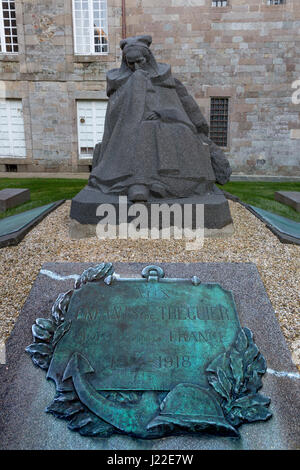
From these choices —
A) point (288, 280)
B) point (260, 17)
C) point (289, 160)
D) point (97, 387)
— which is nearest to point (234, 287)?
point (288, 280)

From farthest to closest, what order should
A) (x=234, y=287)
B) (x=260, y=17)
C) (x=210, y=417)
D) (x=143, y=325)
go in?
(x=260, y=17) → (x=234, y=287) → (x=143, y=325) → (x=210, y=417)

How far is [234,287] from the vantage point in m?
2.39

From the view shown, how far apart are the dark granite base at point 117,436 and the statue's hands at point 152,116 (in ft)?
6.87

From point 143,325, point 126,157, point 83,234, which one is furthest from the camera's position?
point 126,157

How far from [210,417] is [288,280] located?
1374 millimetres

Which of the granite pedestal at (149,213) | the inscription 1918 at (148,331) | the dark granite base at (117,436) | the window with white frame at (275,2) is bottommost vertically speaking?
the dark granite base at (117,436)

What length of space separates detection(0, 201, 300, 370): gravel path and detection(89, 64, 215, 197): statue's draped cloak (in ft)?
2.19

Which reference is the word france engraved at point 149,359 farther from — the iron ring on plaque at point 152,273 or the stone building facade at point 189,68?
the stone building facade at point 189,68

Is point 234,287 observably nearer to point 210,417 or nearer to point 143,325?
point 143,325

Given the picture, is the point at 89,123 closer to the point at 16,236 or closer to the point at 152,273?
the point at 16,236

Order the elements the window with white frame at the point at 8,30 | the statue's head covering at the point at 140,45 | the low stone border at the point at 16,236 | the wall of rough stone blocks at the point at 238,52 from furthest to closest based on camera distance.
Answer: the window with white frame at the point at 8,30
the wall of rough stone blocks at the point at 238,52
the statue's head covering at the point at 140,45
the low stone border at the point at 16,236

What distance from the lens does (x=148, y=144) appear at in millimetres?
3617

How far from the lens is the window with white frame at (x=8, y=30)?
12.2m

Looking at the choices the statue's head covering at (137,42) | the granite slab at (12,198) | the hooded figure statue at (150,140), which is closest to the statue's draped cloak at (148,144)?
the hooded figure statue at (150,140)
